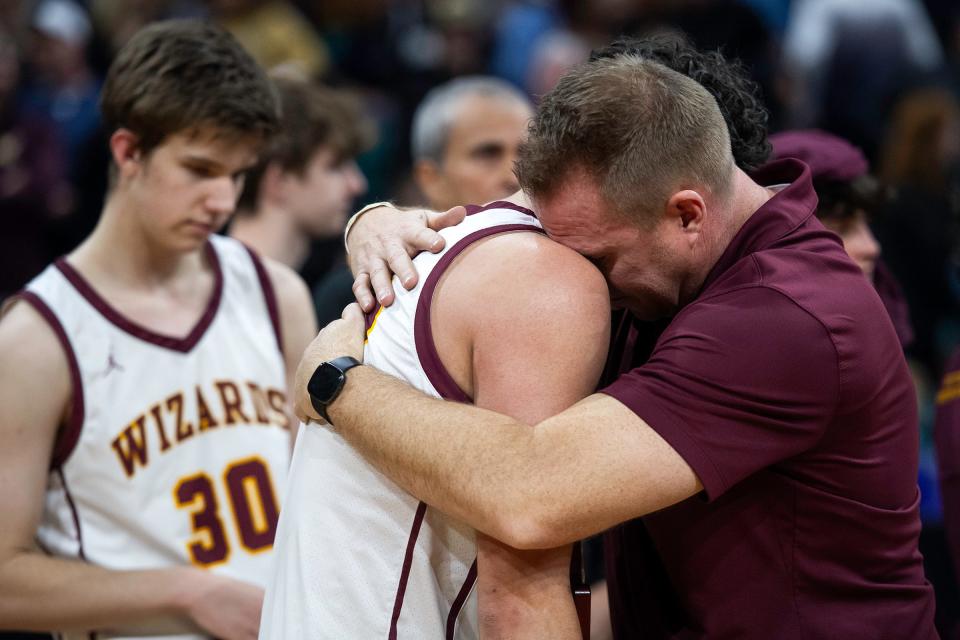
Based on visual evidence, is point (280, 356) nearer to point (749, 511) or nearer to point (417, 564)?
point (417, 564)

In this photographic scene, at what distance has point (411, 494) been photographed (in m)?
2.43

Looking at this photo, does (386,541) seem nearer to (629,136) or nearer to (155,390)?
(629,136)

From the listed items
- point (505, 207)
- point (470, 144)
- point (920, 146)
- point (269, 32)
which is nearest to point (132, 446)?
point (505, 207)

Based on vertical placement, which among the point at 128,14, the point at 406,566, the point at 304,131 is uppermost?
the point at 128,14

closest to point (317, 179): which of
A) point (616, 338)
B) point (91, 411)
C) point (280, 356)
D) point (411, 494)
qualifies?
point (280, 356)

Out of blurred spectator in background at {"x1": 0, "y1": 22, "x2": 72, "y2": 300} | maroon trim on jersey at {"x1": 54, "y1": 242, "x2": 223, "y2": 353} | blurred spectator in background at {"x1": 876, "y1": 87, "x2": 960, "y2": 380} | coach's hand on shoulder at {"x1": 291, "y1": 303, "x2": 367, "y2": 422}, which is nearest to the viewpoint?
coach's hand on shoulder at {"x1": 291, "y1": 303, "x2": 367, "y2": 422}

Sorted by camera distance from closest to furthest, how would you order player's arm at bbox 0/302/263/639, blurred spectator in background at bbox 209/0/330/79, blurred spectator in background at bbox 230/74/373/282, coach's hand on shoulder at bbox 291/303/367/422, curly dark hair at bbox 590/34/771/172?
coach's hand on shoulder at bbox 291/303/367/422, curly dark hair at bbox 590/34/771/172, player's arm at bbox 0/302/263/639, blurred spectator in background at bbox 230/74/373/282, blurred spectator in background at bbox 209/0/330/79

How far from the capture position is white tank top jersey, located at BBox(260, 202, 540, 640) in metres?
2.44

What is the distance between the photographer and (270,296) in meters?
3.73

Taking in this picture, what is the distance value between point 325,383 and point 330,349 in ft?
0.40

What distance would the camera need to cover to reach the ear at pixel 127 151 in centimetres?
345

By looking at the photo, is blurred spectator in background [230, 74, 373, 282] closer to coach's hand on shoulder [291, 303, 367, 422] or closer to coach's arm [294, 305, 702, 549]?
coach's hand on shoulder [291, 303, 367, 422]

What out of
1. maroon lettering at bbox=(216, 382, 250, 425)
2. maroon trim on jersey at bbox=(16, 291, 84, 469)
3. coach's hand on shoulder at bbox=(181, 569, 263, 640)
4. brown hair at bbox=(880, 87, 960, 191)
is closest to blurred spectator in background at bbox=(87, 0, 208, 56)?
brown hair at bbox=(880, 87, 960, 191)

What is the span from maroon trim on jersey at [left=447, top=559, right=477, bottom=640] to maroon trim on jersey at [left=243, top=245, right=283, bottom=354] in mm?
1375
